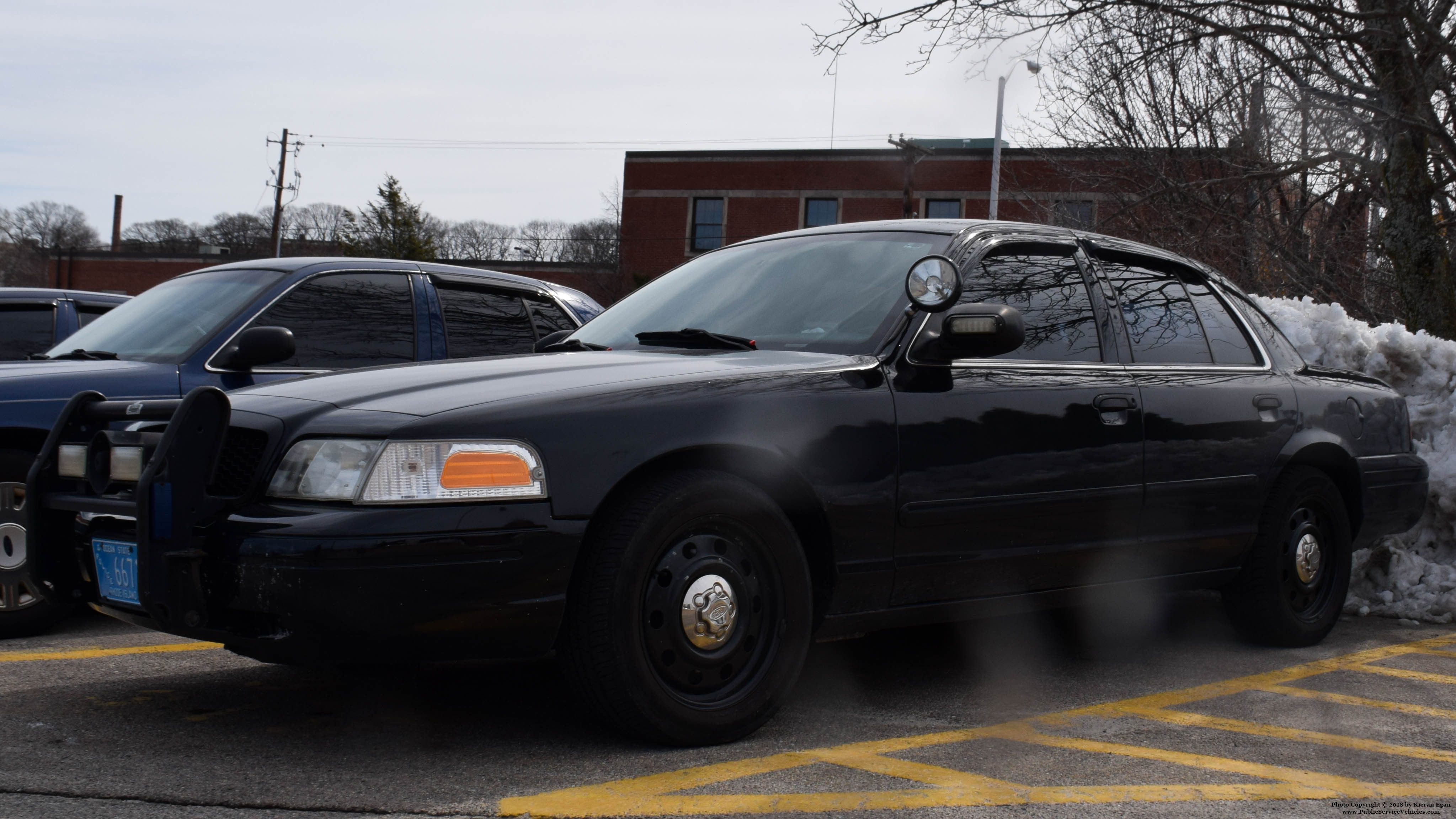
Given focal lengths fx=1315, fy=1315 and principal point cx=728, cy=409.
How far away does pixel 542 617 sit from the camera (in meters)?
3.29

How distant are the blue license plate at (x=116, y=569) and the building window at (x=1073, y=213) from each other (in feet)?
48.9

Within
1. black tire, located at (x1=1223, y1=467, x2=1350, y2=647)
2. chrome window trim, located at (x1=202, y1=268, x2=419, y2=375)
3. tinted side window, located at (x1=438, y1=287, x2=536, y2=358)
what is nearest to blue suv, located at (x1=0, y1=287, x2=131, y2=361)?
chrome window trim, located at (x1=202, y1=268, x2=419, y2=375)

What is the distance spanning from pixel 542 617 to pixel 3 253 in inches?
3338

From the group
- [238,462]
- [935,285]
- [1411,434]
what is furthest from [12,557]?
[1411,434]

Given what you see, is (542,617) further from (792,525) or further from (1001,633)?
(1001,633)

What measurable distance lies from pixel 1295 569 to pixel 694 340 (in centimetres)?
285

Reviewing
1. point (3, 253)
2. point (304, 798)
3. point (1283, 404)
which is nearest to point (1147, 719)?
point (1283, 404)

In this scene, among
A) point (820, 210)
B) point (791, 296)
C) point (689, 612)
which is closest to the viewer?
point (689, 612)

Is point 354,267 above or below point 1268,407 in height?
above

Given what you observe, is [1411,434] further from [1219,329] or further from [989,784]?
[989,784]

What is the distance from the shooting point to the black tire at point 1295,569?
533 cm

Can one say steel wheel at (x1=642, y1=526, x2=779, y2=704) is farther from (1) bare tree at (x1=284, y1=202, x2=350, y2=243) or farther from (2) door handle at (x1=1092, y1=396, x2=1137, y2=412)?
(1) bare tree at (x1=284, y1=202, x2=350, y2=243)

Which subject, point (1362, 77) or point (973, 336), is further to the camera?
point (1362, 77)

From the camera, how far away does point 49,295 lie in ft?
23.5
